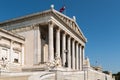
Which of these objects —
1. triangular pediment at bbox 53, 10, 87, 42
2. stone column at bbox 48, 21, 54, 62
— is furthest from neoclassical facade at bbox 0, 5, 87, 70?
triangular pediment at bbox 53, 10, 87, 42

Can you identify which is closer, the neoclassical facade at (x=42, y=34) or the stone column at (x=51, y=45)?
the stone column at (x=51, y=45)

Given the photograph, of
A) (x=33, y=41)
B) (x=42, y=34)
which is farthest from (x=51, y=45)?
(x=42, y=34)

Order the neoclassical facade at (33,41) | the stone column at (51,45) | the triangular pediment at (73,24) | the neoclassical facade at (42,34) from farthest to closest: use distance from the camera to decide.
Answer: the triangular pediment at (73,24), the neoclassical facade at (42,34), the stone column at (51,45), the neoclassical facade at (33,41)

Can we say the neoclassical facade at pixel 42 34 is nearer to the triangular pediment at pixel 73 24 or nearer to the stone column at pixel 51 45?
the stone column at pixel 51 45

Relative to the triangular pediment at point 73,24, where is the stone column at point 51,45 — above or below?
below

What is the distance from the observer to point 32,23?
4488 cm

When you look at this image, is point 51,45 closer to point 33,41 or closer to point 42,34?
point 33,41

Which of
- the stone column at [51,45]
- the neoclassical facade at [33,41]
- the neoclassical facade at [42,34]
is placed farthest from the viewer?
the neoclassical facade at [42,34]

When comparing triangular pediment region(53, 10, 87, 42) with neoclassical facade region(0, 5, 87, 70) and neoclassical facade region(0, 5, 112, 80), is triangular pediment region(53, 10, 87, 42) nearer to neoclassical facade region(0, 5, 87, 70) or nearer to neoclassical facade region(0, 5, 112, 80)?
neoclassical facade region(0, 5, 87, 70)

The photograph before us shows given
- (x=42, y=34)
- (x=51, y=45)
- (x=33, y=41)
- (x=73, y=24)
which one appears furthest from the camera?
(x=73, y=24)

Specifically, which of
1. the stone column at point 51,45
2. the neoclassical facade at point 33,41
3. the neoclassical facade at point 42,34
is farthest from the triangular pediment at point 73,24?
the stone column at point 51,45

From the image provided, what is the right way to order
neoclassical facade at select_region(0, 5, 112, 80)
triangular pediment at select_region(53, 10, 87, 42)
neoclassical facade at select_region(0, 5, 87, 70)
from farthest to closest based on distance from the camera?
A: triangular pediment at select_region(53, 10, 87, 42)
neoclassical facade at select_region(0, 5, 87, 70)
neoclassical facade at select_region(0, 5, 112, 80)

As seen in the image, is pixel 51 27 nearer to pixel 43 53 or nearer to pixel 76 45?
→ pixel 43 53

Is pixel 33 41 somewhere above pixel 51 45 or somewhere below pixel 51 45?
above
